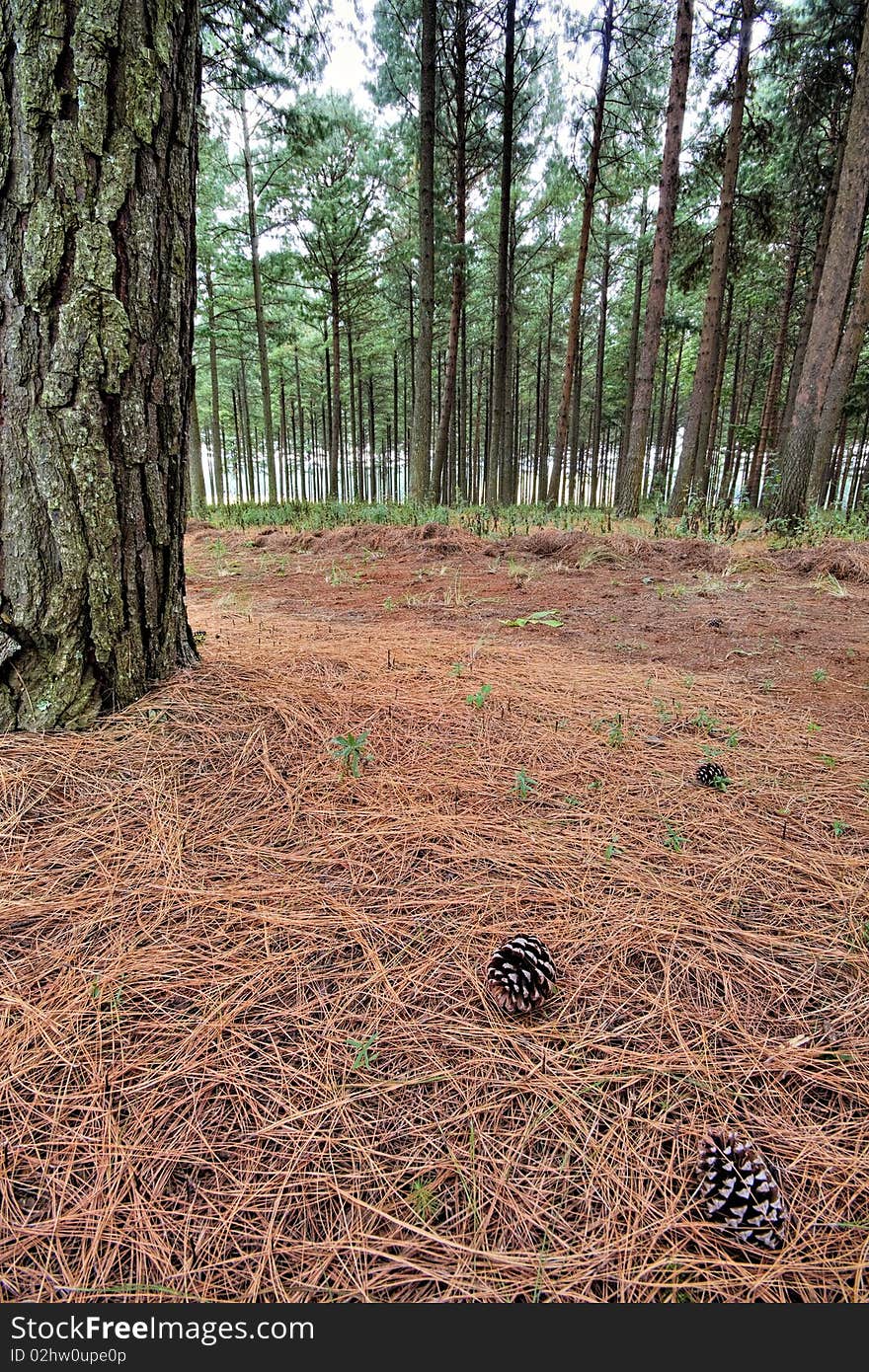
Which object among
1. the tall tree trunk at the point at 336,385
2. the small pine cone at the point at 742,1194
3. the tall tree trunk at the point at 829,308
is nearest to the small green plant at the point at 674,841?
the small pine cone at the point at 742,1194

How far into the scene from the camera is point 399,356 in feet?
94.0

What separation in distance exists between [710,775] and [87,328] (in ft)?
7.97

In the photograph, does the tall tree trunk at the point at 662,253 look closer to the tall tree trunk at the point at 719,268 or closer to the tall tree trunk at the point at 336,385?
the tall tree trunk at the point at 719,268

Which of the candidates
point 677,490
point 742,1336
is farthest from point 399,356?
point 742,1336

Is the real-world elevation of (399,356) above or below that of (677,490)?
above

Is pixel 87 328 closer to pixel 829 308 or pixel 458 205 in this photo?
pixel 829 308

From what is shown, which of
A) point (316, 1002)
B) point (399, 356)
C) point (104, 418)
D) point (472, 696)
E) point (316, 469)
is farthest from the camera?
point (316, 469)

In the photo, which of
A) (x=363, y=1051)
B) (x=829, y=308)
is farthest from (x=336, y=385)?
(x=363, y=1051)

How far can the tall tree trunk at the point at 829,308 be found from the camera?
21.8 ft

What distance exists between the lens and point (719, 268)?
923cm

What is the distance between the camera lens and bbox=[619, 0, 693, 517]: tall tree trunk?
8.23m

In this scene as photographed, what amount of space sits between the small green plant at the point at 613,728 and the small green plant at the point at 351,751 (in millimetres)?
940

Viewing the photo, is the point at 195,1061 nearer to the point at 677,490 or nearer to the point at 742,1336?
the point at 742,1336

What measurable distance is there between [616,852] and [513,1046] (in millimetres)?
691
